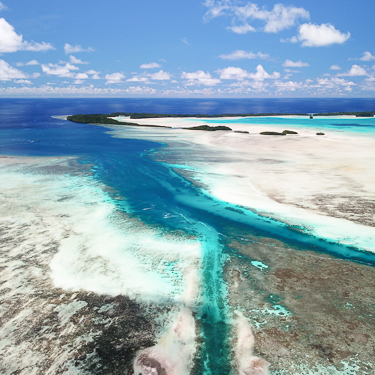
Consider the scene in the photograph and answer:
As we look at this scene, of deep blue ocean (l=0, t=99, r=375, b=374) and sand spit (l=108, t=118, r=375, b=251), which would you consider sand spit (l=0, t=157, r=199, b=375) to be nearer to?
deep blue ocean (l=0, t=99, r=375, b=374)

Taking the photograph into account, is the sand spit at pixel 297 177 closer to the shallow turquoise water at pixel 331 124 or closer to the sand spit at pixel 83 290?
the sand spit at pixel 83 290

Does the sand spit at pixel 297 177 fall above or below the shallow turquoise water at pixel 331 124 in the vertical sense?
above

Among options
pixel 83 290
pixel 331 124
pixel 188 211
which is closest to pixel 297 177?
pixel 188 211

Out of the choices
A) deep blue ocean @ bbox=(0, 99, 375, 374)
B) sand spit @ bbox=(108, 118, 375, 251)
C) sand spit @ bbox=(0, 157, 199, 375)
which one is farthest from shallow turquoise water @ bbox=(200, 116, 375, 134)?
sand spit @ bbox=(0, 157, 199, 375)

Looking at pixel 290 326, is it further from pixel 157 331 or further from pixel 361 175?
pixel 361 175

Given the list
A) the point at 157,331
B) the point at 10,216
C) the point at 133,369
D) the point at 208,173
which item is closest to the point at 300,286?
the point at 157,331

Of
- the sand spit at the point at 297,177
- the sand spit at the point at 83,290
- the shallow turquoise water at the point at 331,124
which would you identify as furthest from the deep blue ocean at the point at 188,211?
the shallow turquoise water at the point at 331,124

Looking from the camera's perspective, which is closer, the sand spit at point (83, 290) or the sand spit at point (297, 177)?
the sand spit at point (83, 290)

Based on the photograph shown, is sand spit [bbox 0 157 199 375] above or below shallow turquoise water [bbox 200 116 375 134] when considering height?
above
